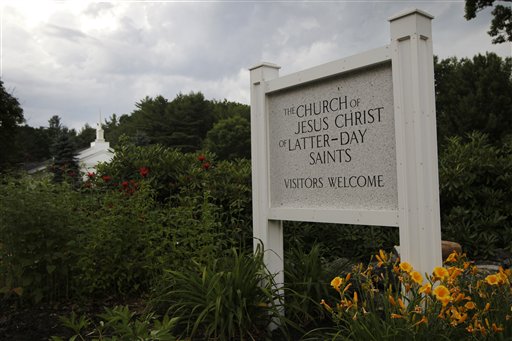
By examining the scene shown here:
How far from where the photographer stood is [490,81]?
29.4m

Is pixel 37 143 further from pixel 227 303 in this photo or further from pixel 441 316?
pixel 441 316

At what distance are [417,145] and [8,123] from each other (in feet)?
137

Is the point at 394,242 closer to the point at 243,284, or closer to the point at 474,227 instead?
the point at 474,227

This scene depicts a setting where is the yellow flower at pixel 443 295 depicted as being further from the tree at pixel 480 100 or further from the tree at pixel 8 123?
the tree at pixel 8 123

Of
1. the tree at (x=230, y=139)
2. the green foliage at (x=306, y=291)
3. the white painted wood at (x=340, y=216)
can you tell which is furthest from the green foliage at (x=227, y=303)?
the tree at (x=230, y=139)

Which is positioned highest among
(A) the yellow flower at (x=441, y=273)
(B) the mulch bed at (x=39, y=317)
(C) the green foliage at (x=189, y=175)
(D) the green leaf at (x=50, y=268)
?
(C) the green foliage at (x=189, y=175)

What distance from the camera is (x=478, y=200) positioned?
20.2ft

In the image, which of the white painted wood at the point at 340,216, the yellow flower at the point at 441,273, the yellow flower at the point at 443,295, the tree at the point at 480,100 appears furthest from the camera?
the tree at the point at 480,100

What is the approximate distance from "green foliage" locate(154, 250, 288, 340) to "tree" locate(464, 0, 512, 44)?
1847 centimetres

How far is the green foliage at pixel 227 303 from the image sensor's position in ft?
10.2

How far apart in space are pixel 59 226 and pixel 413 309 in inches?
120

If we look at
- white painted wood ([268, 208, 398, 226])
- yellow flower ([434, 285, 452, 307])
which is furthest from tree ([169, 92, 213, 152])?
yellow flower ([434, 285, 452, 307])

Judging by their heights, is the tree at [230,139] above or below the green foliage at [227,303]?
above

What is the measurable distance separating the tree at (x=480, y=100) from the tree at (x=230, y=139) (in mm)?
21068
